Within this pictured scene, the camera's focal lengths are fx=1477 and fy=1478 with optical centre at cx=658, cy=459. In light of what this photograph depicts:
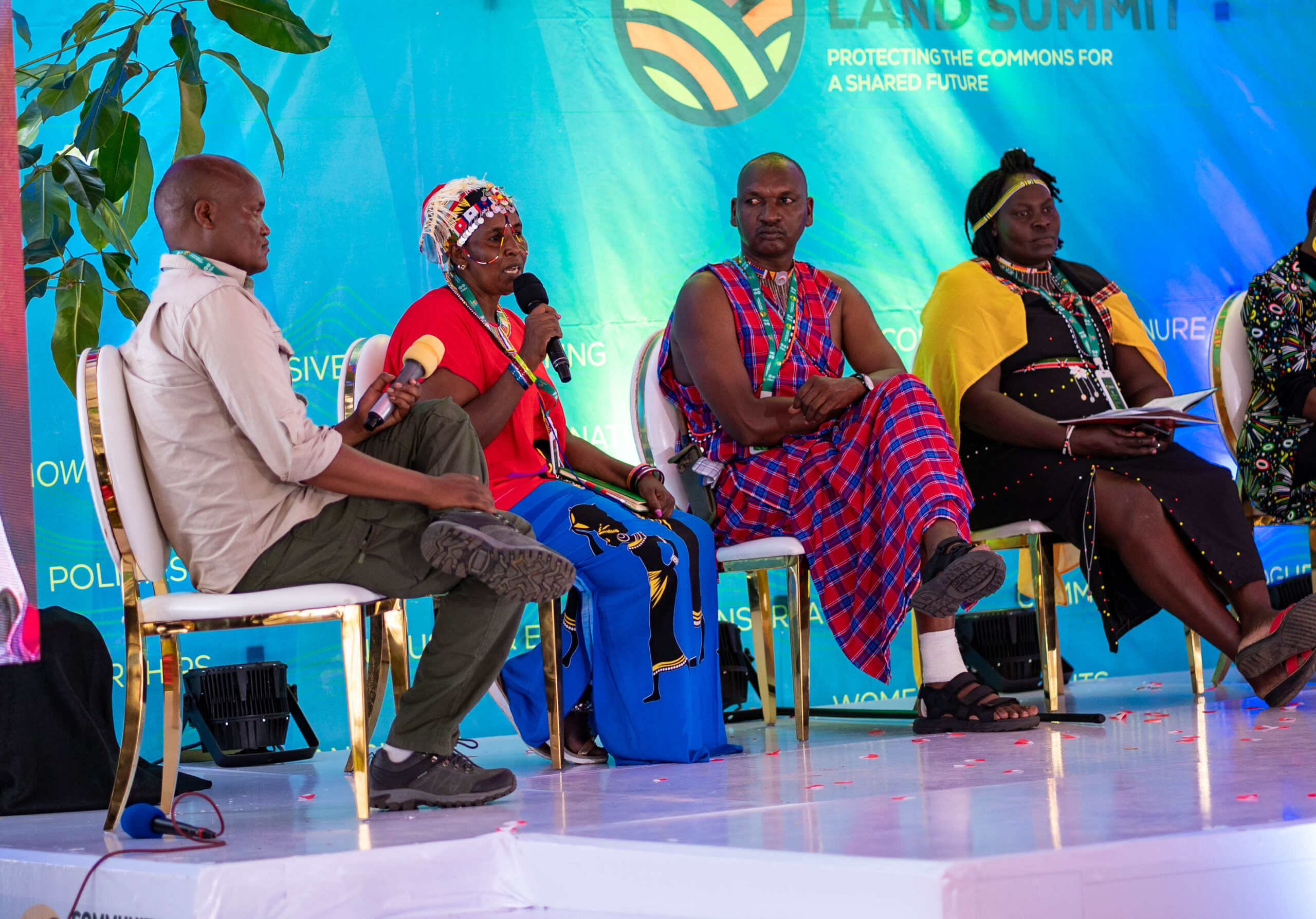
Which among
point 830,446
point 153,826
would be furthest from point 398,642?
point 830,446

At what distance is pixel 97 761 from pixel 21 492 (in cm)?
56

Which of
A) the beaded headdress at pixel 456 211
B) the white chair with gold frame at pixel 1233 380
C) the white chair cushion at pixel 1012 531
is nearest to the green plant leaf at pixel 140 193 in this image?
the beaded headdress at pixel 456 211

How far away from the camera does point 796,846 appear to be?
1.70 meters

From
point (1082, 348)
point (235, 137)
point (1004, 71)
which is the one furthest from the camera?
point (1004, 71)

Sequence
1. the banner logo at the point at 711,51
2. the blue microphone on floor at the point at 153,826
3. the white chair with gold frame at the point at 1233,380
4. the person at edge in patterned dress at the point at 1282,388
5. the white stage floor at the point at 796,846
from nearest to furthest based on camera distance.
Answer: the white stage floor at the point at 796,846
the blue microphone on floor at the point at 153,826
the person at edge in patterned dress at the point at 1282,388
the white chair with gold frame at the point at 1233,380
the banner logo at the point at 711,51

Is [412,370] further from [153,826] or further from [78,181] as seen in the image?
[78,181]

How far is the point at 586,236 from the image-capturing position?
4.47 m

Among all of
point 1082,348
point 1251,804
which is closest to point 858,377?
point 1082,348

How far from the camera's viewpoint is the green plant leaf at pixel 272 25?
3359 mm

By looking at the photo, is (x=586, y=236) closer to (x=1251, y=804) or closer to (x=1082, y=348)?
(x=1082, y=348)

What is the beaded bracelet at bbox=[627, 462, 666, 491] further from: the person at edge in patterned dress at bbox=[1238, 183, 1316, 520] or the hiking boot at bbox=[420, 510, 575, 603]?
the person at edge in patterned dress at bbox=[1238, 183, 1316, 520]

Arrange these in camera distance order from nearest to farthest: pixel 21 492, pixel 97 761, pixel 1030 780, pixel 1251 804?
pixel 1251 804, pixel 1030 780, pixel 21 492, pixel 97 761

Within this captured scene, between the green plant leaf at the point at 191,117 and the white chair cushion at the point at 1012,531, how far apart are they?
2.05 metres

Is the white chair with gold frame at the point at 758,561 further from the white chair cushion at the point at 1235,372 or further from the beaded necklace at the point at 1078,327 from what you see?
the white chair cushion at the point at 1235,372
